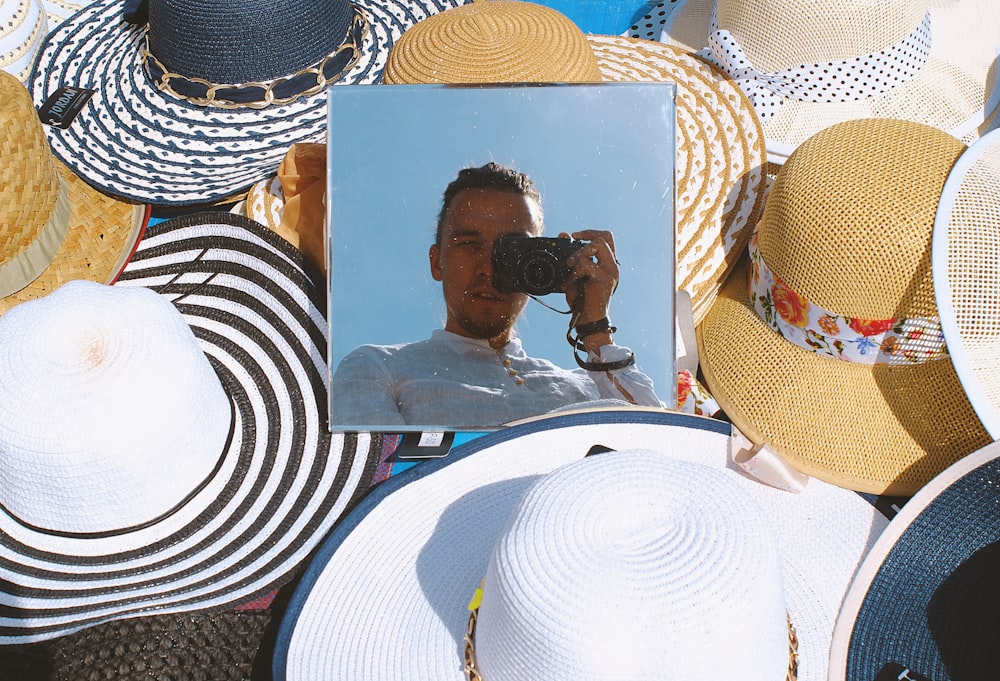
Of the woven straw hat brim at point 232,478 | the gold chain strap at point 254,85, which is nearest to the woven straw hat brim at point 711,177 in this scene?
the gold chain strap at point 254,85

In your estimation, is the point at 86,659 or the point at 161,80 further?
the point at 161,80

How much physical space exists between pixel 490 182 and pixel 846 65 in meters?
0.82

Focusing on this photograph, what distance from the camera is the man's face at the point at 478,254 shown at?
1745 mm

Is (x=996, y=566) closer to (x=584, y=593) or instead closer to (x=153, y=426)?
(x=584, y=593)

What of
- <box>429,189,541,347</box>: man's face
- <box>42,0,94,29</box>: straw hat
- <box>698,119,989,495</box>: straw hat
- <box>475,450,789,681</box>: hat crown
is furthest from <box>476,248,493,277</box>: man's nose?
<box>42,0,94,29</box>: straw hat

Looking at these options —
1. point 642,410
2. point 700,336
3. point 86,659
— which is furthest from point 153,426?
point 700,336

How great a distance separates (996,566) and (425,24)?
4.72 ft

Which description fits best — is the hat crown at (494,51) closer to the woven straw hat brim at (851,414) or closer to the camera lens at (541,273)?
the camera lens at (541,273)

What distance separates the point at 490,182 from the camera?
5.76 feet

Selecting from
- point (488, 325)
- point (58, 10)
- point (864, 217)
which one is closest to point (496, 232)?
point (488, 325)

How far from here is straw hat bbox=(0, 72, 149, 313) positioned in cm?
174

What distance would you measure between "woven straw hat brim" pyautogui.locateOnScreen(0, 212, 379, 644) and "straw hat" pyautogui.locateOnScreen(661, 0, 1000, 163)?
1055 mm

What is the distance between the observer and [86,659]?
4.95 ft

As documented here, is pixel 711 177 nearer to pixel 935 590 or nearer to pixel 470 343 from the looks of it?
pixel 470 343
